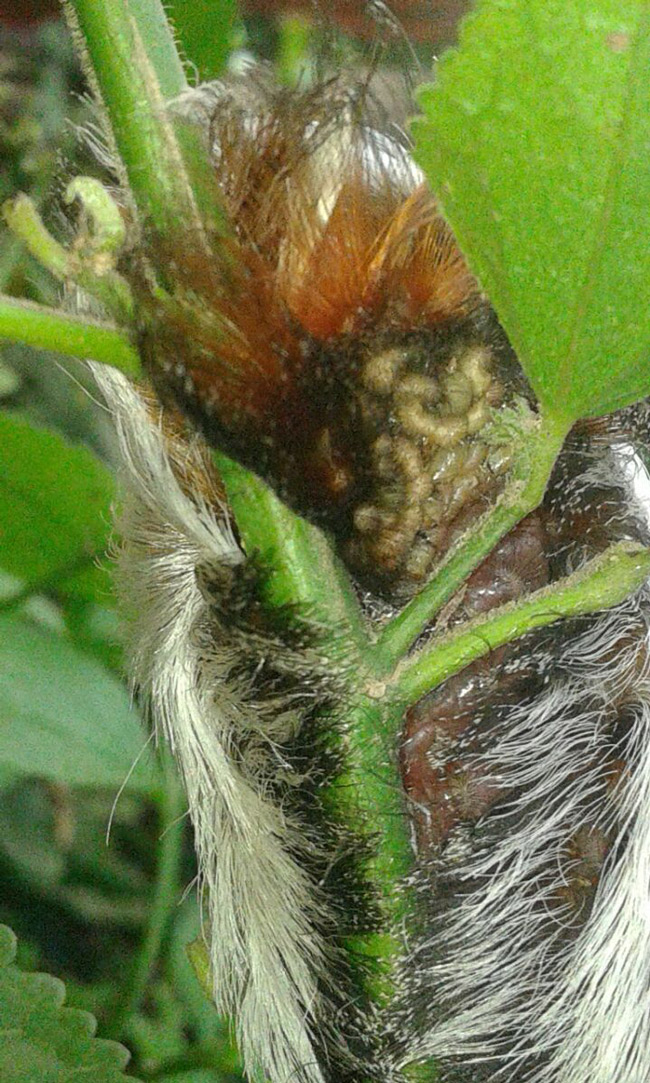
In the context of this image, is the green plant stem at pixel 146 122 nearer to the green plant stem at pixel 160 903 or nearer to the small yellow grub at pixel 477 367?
the small yellow grub at pixel 477 367

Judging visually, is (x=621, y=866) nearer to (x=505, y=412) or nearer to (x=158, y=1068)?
(x=505, y=412)

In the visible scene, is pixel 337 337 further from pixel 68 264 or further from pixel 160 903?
pixel 160 903

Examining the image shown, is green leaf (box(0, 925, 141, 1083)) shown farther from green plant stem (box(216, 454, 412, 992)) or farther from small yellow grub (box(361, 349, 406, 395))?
small yellow grub (box(361, 349, 406, 395))

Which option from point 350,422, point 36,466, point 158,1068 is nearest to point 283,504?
point 350,422

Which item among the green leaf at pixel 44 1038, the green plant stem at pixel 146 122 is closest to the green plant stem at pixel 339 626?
the green plant stem at pixel 146 122

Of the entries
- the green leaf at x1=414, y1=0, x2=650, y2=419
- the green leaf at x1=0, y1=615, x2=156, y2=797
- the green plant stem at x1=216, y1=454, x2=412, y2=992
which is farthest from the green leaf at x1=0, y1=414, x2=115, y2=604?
the green leaf at x1=414, y1=0, x2=650, y2=419
